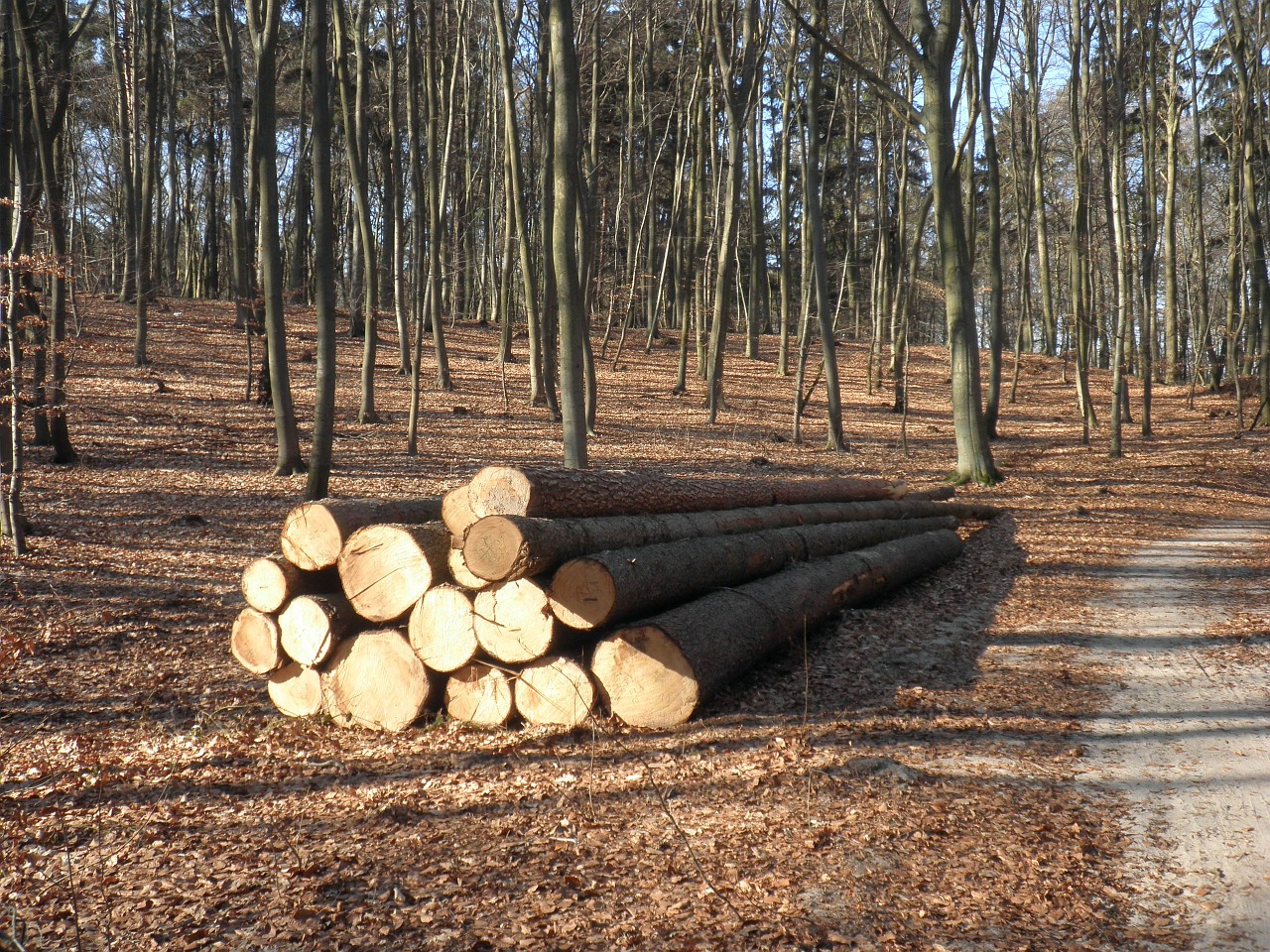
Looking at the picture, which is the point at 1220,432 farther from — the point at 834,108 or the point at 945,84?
the point at 834,108

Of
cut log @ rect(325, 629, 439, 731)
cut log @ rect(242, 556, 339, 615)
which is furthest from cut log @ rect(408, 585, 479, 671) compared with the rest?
cut log @ rect(242, 556, 339, 615)

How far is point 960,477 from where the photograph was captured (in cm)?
1462

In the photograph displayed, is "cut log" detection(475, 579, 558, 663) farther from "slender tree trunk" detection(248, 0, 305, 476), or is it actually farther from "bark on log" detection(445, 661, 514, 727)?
"slender tree trunk" detection(248, 0, 305, 476)

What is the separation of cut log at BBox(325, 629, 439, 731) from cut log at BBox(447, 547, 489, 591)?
481 mm

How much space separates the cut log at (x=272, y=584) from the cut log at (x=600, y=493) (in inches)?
47.5

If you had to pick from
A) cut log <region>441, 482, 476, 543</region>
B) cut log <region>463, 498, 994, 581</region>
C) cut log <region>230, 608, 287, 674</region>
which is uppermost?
cut log <region>441, 482, 476, 543</region>

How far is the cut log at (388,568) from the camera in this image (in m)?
5.21

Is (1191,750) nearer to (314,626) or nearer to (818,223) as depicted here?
(314,626)

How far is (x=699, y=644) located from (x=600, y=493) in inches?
51.6

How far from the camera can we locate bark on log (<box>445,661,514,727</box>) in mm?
5109

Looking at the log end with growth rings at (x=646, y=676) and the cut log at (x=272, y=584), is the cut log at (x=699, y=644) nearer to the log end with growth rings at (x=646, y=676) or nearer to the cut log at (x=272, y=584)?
the log end with growth rings at (x=646, y=676)

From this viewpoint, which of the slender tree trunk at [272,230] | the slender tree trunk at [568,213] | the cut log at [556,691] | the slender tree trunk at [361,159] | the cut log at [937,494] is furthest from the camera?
the slender tree trunk at [361,159]

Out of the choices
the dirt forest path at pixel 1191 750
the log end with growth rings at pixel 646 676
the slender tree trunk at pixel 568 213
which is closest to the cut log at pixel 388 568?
the log end with growth rings at pixel 646 676

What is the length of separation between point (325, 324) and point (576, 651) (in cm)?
702
